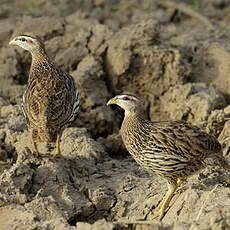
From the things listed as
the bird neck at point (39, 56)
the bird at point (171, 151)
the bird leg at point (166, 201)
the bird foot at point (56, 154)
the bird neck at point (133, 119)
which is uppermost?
the bird neck at point (39, 56)

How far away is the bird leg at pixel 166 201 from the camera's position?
7.26 m

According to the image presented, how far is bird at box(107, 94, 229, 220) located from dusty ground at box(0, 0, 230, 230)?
16cm

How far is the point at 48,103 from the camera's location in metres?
8.21

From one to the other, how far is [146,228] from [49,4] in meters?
7.07

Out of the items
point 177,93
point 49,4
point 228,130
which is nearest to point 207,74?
point 177,93

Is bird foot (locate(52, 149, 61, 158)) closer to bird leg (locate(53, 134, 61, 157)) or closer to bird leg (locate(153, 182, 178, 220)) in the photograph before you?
bird leg (locate(53, 134, 61, 157))

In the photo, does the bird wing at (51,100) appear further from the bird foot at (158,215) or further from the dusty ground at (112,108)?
the bird foot at (158,215)

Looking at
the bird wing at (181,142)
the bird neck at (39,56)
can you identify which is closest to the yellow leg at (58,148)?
the bird wing at (181,142)

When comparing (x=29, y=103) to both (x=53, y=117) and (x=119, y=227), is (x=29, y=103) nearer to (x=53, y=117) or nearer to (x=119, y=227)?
(x=53, y=117)

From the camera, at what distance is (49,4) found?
1293 centimetres

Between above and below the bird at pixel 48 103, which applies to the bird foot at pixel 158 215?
below

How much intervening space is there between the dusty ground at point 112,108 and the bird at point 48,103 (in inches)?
11.4

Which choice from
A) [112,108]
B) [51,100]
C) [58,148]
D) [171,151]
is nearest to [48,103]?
[51,100]

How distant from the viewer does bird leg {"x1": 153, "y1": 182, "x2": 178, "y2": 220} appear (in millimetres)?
7255
